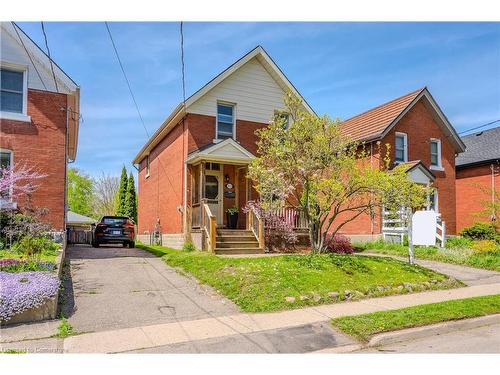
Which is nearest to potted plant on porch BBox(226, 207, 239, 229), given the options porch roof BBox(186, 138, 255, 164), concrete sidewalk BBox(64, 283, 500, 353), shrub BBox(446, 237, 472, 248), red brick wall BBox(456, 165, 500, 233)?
porch roof BBox(186, 138, 255, 164)

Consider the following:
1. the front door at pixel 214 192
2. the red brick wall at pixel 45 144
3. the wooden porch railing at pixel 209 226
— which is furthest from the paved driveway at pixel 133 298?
the front door at pixel 214 192

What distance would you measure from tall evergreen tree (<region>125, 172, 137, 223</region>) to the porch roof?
81.4 ft

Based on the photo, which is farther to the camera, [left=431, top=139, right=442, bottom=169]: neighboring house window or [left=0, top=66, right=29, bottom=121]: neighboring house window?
[left=431, top=139, right=442, bottom=169]: neighboring house window

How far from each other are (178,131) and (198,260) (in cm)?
750

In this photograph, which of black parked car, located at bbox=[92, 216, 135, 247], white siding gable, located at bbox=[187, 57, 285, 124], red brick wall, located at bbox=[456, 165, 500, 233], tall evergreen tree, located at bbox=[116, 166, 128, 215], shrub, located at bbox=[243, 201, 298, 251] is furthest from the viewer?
tall evergreen tree, located at bbox=[116, 166, 128, 215]

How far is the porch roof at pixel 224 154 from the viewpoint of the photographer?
A: 15.3 m

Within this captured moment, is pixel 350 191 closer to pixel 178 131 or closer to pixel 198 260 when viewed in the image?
pixel 198 260

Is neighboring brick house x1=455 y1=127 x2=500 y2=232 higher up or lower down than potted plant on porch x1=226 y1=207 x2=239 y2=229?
higher up

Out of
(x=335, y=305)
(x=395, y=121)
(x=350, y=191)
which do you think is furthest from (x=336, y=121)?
(x=395, y=121)

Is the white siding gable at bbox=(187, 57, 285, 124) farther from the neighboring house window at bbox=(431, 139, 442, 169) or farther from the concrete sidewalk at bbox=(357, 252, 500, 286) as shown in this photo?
the neighboring house window at bbox=(431, 139, 442, 169)

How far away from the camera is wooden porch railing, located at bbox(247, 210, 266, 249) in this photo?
1463 centimetres

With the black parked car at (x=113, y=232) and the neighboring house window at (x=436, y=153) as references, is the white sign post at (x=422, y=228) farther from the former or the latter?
the black parked car at (x=113, y=232)

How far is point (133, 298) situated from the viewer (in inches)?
336

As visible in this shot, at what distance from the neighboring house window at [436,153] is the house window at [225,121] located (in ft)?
37.3
